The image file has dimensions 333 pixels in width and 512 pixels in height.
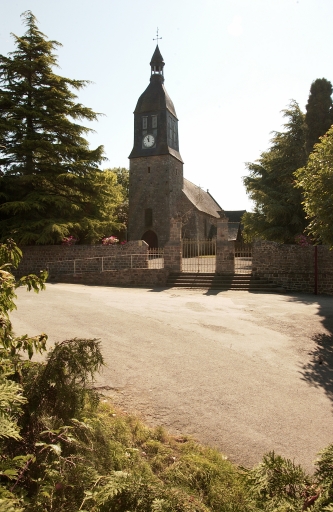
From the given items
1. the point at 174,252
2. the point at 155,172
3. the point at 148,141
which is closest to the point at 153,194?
the point at 155,172

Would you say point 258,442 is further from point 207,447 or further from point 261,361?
point 261,361

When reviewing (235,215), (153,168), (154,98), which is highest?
(154,98)

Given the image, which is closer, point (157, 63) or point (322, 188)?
point (322, 188)

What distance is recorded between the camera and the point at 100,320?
883cm

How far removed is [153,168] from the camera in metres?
38.1

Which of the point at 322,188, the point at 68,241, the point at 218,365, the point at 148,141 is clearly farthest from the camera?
the point at 148,141

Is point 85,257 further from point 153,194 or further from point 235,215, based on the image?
point 235,215

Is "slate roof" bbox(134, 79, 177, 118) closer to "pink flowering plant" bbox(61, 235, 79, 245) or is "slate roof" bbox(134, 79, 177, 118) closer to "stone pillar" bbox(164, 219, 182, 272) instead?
"pink flowering plant" bbox(61, 235, 79, 245)

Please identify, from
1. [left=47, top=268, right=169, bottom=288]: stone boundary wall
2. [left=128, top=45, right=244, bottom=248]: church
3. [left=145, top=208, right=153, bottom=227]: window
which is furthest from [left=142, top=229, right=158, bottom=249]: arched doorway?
[left=47, top=268, right=169, bottom=288]: stone boundary wall

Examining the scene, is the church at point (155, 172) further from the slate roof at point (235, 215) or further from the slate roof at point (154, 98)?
the slate roof at point (235, 215)

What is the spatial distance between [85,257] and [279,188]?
14.4 meters

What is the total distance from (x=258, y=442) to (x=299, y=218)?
2153 cm

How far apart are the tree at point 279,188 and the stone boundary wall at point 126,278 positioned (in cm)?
A: 996

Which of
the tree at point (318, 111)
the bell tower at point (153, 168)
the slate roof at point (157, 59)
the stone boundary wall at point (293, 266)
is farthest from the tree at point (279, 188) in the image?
the slate roof at point (157, 59)
